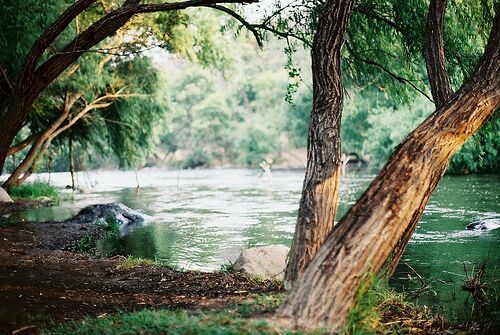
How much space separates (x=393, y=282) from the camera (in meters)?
7.95

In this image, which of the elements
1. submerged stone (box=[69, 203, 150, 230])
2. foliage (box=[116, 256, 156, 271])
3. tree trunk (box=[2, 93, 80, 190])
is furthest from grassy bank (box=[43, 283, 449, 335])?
tree trunk (box=[2, 93, 80, 190])

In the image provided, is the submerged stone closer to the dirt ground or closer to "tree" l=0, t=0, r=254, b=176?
the dirt ground

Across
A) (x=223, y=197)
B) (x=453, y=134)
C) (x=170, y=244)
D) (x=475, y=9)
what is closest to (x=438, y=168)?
(x=453, y=134)

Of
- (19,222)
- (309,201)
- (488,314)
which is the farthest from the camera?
(19,222)

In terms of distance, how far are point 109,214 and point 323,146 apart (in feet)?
36.7

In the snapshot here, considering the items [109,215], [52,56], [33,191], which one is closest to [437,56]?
[52,56]

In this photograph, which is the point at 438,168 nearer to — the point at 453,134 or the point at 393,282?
the point at 453,134

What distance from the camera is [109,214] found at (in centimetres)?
1576

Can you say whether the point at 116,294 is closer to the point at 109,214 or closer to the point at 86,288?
the point at 86,288

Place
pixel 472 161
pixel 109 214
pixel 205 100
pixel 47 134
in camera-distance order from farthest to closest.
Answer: pixel 205 100 < pixel 472 161 < pixel 47 134 < pixel 109 214

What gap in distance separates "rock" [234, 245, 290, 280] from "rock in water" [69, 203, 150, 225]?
8.15 metres

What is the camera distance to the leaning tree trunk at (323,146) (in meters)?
5.68

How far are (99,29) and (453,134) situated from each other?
539cm

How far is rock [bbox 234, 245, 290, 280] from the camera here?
7.37 metres
